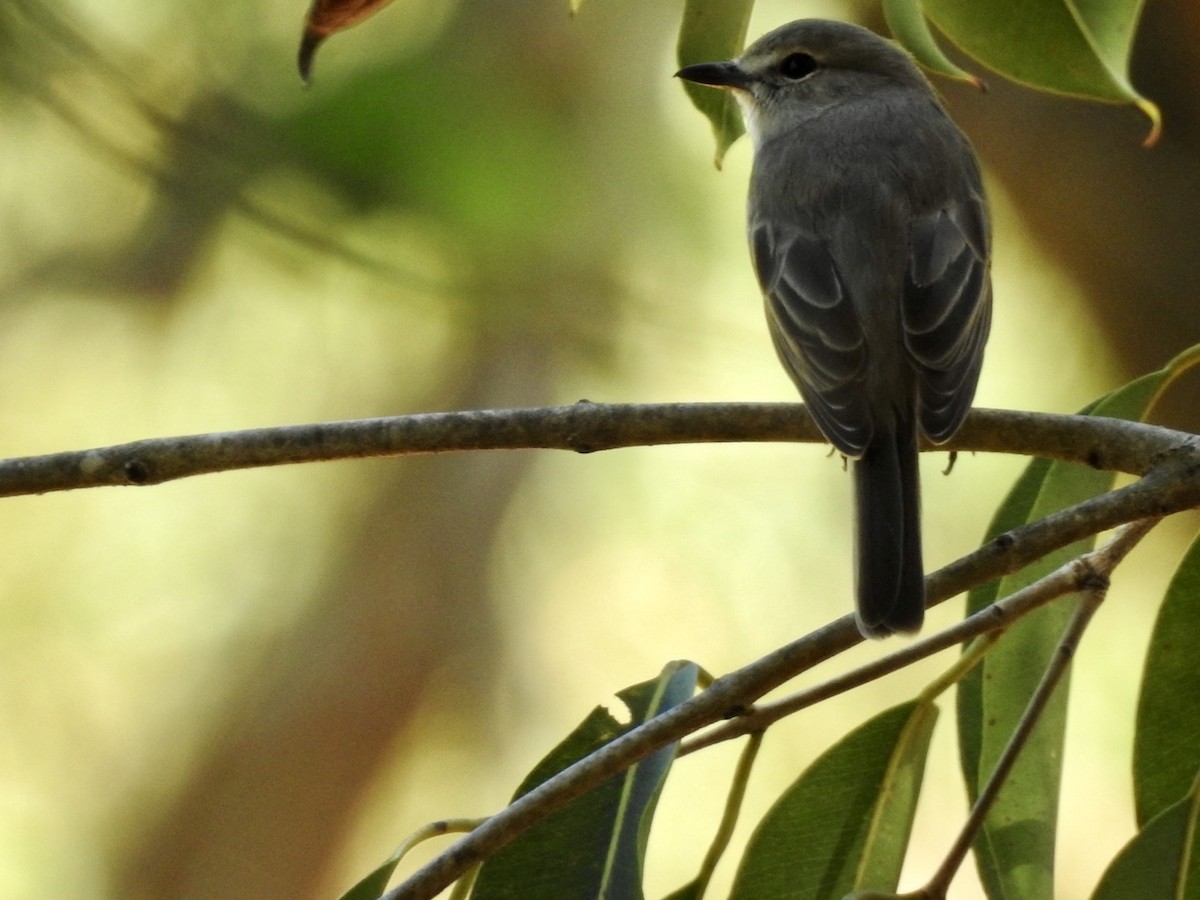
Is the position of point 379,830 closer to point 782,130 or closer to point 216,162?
point 216,162

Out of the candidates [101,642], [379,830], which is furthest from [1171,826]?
[101,642]

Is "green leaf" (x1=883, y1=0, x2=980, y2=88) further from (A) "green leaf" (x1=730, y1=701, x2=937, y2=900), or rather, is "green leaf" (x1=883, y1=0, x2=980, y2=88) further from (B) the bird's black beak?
(A) "green leaf" (x1=730, y1=701, x2=937, y2=900)

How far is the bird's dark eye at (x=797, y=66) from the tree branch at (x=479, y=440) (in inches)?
54.8

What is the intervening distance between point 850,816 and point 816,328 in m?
0.69

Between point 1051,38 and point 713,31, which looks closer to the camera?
point 1051,38

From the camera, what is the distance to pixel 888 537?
1825 millimetres

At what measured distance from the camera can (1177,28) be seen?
147 inches

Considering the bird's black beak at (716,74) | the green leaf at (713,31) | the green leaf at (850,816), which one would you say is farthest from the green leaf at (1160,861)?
the bird's black beak at (716,74)

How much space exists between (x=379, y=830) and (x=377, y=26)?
2.36m

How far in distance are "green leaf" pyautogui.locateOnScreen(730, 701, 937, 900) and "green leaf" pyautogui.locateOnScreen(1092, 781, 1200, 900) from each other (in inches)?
9.4

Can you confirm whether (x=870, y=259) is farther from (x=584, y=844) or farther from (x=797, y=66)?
(x=584, y=844)

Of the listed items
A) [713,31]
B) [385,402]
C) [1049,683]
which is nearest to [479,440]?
[1049,683]

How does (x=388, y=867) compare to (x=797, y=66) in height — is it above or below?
below

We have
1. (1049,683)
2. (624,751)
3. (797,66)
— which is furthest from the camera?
(797,66)
